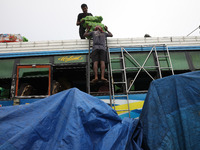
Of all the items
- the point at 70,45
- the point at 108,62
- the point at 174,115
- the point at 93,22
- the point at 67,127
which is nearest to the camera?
the point at 67,127

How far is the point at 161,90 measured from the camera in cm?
188

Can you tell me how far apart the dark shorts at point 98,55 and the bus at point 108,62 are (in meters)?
0.20

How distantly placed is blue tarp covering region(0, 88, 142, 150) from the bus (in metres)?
2.40

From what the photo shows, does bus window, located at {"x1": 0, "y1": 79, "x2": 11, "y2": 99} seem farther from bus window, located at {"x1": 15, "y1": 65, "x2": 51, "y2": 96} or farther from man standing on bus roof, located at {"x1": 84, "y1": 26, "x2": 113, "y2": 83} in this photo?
man standing on bus roof, located at {"x1": 84, "y1": 26, "x2": 113, "y2": 83}

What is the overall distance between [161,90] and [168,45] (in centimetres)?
363

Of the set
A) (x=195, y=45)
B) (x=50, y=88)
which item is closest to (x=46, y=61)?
(x=50, y=88)

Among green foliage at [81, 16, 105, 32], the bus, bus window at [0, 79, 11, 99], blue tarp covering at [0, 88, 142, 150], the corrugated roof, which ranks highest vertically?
green foliage at [81, 16, 105, 32]

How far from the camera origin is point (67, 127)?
1576 millimetres

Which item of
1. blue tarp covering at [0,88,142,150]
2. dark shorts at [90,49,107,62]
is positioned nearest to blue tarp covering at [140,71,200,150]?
blue tarp covering at [0,88,142,150]

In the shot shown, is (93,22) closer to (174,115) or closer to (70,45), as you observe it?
(70,45)

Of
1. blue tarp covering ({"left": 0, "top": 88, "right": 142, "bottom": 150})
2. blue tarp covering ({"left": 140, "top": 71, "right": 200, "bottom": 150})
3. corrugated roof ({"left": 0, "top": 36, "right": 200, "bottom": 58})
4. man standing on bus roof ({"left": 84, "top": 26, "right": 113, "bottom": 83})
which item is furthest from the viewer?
corrugated roof ({"left": 0, "top": 36, "right": 200, "bottom": 58})

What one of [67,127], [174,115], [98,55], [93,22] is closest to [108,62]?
[98,55]

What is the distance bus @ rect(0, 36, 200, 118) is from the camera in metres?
4.43

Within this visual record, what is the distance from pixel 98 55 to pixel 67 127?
320 centimetres
